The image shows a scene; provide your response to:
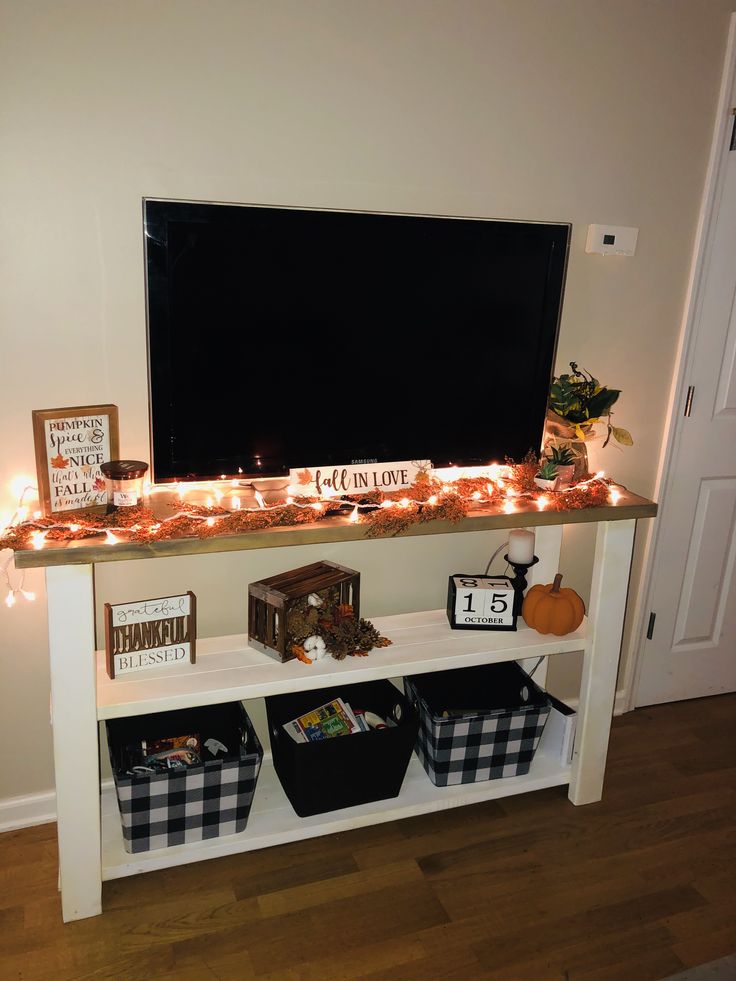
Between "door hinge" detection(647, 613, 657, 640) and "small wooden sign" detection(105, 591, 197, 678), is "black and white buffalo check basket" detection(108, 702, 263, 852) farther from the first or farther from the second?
"door hinge" detection(647, 613, 657, 640)

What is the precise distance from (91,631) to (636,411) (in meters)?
A: 1.85

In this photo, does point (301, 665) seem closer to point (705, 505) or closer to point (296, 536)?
point (296, 536)

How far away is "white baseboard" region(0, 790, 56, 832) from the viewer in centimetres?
219

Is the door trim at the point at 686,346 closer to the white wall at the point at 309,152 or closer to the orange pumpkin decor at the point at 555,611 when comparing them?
the white wall at the point at 309,152

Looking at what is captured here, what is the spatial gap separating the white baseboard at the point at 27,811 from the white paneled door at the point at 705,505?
2.09m

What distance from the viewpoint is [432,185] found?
212 cm

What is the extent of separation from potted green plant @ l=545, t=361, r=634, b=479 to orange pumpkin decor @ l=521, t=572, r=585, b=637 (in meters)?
0.36

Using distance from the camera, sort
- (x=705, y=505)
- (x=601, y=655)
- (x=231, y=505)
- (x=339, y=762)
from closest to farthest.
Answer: (x=231, y=505) < (x=339, y=762) < (x=601, y=655) < (x=705, y=505)

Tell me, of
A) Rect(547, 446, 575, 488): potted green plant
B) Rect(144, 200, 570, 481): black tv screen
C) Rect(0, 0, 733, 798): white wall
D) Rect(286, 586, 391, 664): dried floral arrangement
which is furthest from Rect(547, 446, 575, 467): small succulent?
Rect(286, 586, 391, 664): dried floral arrangement

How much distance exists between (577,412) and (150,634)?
1.33 meters

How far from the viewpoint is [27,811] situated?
2.21 metres

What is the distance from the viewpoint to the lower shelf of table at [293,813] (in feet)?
6.47

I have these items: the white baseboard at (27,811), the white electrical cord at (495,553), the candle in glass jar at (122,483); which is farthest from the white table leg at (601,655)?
the white baseboard at (27,811)

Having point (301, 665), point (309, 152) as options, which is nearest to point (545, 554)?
point (301, 665)
